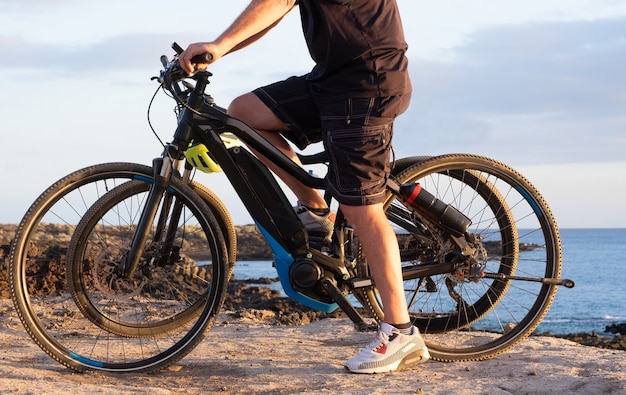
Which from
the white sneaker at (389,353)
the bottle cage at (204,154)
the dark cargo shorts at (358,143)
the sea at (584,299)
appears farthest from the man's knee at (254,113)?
the sea at (584,299)

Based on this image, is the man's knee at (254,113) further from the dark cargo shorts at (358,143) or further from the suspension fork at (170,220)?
the suspension fork at (170,220)

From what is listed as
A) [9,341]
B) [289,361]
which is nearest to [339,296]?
[289,361]

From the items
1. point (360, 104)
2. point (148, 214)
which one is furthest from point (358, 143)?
point (148, 214)

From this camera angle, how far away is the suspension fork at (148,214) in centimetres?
465

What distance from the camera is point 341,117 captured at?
173 inches

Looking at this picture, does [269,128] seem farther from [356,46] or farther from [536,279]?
[536,279]

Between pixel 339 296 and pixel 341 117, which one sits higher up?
pixel 341 117

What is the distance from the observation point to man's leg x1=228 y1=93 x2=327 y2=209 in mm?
4660

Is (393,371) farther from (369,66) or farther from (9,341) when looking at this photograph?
(9,341)

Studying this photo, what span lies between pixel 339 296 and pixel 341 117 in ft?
3.22

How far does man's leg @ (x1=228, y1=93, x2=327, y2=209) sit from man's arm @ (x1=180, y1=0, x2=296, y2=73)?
1.26 ft

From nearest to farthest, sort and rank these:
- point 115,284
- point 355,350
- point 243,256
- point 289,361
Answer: point 115,284
point 289,361
point 355,350
point 243,256

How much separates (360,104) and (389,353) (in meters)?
1.34

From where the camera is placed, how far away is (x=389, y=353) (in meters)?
4.57
